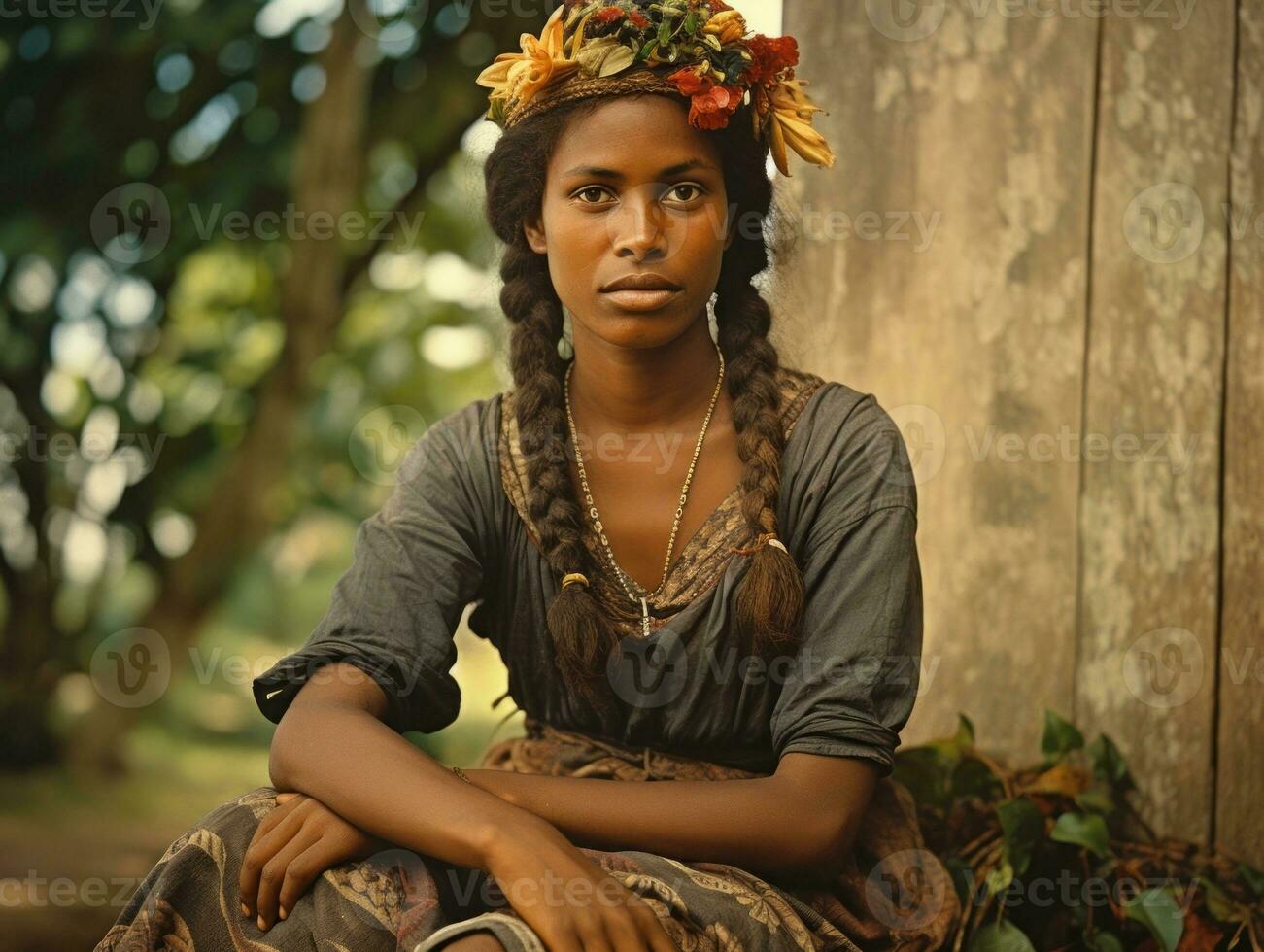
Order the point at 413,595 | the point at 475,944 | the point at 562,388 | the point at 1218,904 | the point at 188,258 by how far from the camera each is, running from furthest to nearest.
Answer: the point at 188,258
the point at 1218,904
the point at 562,388
the point at 413,595
the point at 475,944

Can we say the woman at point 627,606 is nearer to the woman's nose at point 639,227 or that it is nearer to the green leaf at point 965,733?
the woman's nose at point 639,227

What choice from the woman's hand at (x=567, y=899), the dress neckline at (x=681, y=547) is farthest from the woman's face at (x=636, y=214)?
the woman's hand at (x=567, y=899)

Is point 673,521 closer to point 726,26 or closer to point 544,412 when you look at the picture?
point 544,412

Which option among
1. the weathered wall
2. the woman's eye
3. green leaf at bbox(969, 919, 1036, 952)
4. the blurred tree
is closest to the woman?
the woman's eye

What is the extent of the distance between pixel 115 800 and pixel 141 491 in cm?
149

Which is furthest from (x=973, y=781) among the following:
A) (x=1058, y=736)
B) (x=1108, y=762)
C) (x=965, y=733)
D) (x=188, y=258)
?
(x=188, y=258)

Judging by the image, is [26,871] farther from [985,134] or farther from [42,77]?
[985,134]

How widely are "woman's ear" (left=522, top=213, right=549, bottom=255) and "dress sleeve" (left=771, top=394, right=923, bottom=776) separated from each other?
67 cm

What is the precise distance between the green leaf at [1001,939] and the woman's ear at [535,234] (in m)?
1.65

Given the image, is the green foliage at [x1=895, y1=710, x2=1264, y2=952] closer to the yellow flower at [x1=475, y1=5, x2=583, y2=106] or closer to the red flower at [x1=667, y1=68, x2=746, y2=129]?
the red flower at [x1=667, y1=68, x2=746, y2=129]

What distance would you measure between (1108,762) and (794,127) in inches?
69.6

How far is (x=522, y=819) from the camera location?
6.84ft

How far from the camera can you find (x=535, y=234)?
8.73ft

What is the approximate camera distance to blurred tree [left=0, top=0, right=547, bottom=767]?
17.8ft
